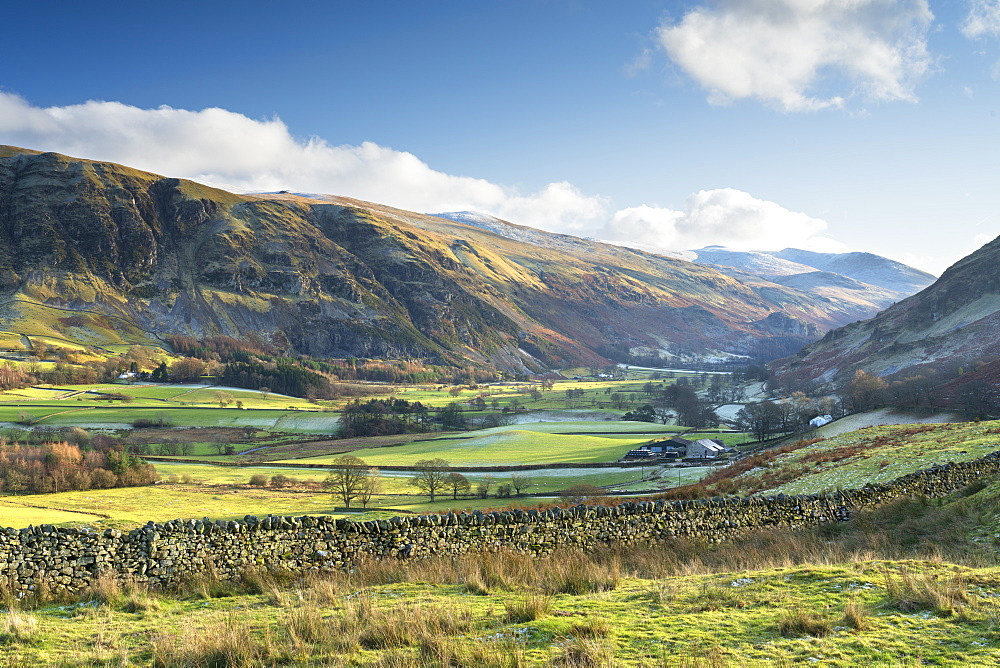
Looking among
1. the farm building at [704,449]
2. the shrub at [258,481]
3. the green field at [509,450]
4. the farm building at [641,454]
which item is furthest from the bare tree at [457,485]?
the farm building at [704,449]

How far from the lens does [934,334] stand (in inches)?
5906

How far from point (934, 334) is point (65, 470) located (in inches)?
7174

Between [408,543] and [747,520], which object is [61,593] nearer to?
[408,543]

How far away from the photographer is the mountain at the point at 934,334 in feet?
424

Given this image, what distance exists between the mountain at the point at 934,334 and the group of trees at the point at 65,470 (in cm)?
13571

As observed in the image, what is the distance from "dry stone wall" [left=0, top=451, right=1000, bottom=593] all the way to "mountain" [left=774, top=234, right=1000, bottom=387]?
392ft

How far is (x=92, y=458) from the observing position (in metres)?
74.0

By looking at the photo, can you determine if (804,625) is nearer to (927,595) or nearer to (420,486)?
(927,595)

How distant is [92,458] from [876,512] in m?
84.7

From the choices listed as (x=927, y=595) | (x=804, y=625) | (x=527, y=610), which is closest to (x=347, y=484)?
(x=527, y=610)

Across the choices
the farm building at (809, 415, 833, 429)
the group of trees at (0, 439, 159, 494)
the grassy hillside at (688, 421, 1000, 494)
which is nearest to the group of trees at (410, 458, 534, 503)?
the grassy hillside at (688, 421, 1000, 494)

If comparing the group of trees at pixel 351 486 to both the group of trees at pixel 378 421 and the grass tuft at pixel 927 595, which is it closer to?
the grass tuft at pixel 927 595

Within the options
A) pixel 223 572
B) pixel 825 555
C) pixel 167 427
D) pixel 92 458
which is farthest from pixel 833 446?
pixel 167 427

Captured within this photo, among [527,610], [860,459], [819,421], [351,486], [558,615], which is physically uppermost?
[527,610]
